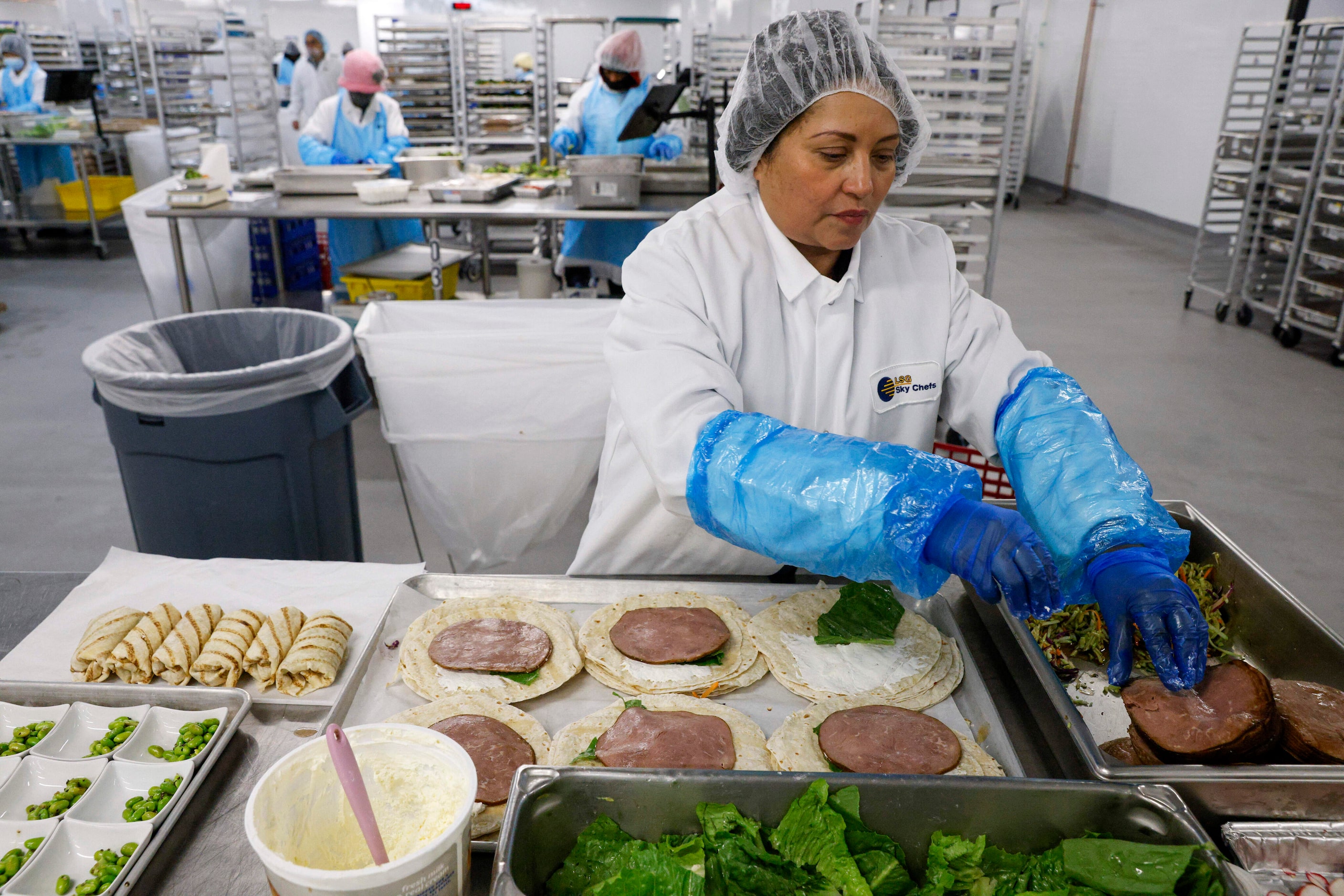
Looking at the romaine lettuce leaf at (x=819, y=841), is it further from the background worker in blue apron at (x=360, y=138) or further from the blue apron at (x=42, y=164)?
the blue apron at (x=42, y=164)

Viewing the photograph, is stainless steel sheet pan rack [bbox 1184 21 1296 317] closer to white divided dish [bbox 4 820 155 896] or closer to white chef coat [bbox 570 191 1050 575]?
white chef coat [bbox 570 191 1050 575]

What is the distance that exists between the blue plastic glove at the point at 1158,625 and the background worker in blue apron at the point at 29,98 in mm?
10228

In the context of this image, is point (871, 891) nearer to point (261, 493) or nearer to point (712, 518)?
point (712, 518)

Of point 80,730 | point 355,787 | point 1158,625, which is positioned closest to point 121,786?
point 80,730

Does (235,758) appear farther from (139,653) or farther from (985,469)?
(985,469)

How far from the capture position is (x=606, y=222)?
5617mm

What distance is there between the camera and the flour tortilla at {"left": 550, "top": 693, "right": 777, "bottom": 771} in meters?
1.21

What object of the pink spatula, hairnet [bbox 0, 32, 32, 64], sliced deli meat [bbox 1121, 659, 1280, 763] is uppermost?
hairnet [bbox 0, 32, 32, 64]

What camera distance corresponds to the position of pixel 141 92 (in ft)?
34.2

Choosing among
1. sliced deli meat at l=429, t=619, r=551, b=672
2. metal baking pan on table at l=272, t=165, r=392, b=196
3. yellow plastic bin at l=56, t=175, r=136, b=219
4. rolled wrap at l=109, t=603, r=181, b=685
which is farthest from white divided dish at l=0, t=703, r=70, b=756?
yellow plastic bin at l=56, t=175, r=136, b=219

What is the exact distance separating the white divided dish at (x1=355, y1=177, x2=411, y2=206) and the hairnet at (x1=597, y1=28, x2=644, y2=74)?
5.84 ft

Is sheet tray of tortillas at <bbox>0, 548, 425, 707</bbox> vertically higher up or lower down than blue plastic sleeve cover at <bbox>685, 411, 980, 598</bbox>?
lower down

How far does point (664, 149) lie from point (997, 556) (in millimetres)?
5427

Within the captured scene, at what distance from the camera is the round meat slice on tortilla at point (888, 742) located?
1.19m
